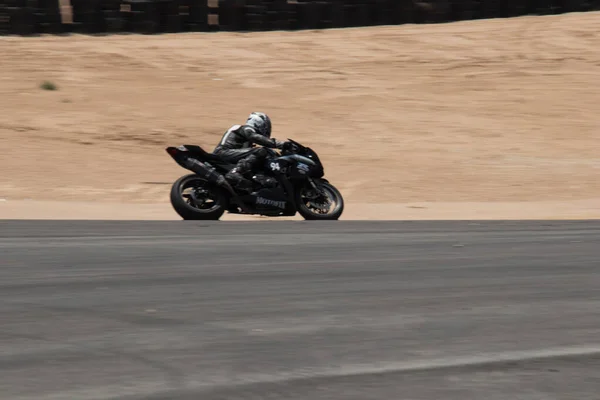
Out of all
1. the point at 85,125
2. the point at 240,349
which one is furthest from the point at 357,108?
the point at 240,349

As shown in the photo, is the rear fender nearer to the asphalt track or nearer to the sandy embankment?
the sandy embankment

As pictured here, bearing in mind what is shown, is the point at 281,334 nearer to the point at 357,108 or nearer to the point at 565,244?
the point at 565,244

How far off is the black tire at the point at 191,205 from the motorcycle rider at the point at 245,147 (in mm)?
248

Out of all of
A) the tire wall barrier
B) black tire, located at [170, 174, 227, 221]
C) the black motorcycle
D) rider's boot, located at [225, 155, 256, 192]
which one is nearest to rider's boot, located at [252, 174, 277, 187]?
the black motorcycle

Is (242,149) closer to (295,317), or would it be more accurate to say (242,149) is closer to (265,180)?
(265,180)

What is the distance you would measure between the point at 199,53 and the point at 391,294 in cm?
2601

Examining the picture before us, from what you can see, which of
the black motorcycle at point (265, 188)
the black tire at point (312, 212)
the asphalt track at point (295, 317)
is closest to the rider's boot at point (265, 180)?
the black motorcycle at point (265, 188)

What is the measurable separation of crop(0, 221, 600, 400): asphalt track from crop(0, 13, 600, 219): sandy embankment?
6430 millimetres

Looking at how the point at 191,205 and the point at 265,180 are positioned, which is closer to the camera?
the point at 191,205

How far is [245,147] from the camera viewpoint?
1420 centimetres

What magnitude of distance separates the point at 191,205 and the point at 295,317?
7084mm

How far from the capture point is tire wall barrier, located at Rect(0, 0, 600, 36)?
3359 centimetres

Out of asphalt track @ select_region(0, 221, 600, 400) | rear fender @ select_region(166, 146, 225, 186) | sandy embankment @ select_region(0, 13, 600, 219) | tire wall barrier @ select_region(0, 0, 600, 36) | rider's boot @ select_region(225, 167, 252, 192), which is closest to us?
asphalt track @ select_region(0, 221, 600, 400)

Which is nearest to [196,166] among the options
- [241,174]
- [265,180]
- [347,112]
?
[241,174]
